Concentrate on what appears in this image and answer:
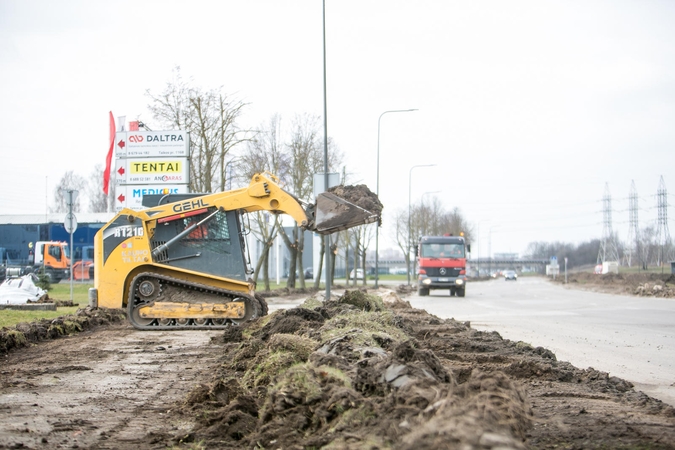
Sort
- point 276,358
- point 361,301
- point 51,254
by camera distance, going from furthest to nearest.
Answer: point 51,254
point 361,301
point 276,358

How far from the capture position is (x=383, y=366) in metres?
5.60

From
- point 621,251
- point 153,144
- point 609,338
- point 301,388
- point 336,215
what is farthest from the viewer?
point 621,251

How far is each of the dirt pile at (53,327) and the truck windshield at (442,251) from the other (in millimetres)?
22951

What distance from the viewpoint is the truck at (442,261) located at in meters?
37.6

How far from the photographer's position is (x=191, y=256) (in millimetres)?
15281

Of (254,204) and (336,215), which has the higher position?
(254,204)

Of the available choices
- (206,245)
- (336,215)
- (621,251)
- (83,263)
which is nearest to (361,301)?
(336,215)

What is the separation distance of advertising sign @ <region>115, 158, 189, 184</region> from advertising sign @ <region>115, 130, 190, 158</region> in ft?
0.54

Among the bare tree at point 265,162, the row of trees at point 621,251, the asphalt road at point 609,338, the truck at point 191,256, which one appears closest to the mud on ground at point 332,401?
the asphalt road at point 609,338

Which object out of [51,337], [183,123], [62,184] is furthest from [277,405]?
[62,184]

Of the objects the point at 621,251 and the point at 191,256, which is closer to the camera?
the point at 191,256

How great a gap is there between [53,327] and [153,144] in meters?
10.9

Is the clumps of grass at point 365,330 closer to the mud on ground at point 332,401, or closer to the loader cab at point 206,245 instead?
the mud on ground at point 332,401

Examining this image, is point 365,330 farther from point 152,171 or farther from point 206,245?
point 152,171
